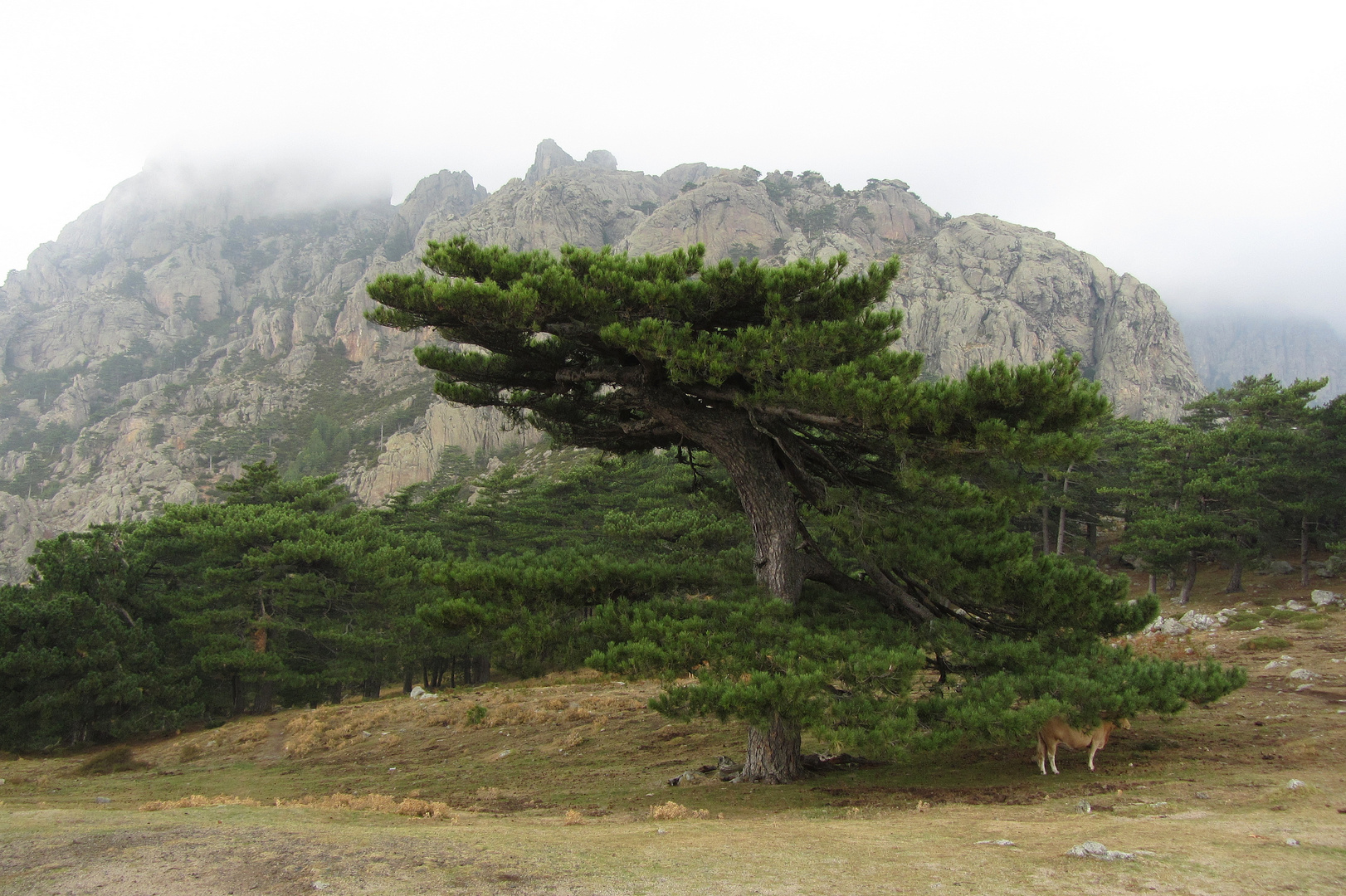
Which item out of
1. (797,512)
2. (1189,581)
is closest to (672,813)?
(797,512)

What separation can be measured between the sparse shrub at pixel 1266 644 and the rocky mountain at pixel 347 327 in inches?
2566

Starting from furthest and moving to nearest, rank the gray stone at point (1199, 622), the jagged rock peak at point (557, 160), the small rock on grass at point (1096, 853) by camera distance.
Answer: the jagged rock peak at point (557, 160) → the gray stone at point (1199, 622) → the small rock on grass at point (1096, 853)

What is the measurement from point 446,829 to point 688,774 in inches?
168

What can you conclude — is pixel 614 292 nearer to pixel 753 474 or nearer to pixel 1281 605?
pixel 753 474

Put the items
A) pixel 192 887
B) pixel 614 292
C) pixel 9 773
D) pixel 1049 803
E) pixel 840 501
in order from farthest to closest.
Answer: pixel 9 773 < pixel 840 501 < pixel 614 292 < pixel 1049 803 < pixel 192 887

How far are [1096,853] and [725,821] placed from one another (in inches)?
132

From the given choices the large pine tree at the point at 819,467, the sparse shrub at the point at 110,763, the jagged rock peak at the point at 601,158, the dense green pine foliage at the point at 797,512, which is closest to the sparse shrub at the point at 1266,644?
the dense green pine foliage at the point at 797,512

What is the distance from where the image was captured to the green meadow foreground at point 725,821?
150 inches

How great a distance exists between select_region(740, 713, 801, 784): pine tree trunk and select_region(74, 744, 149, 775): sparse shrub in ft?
56.6

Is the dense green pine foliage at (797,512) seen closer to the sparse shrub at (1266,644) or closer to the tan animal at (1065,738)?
the tan animal at (1065,738)

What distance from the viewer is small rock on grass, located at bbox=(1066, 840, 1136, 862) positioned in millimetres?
3971

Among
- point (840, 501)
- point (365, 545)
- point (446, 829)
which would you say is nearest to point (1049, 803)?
point (840, 501)

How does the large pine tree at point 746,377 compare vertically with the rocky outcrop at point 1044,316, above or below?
below

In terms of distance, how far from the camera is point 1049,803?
6285 millimetres
